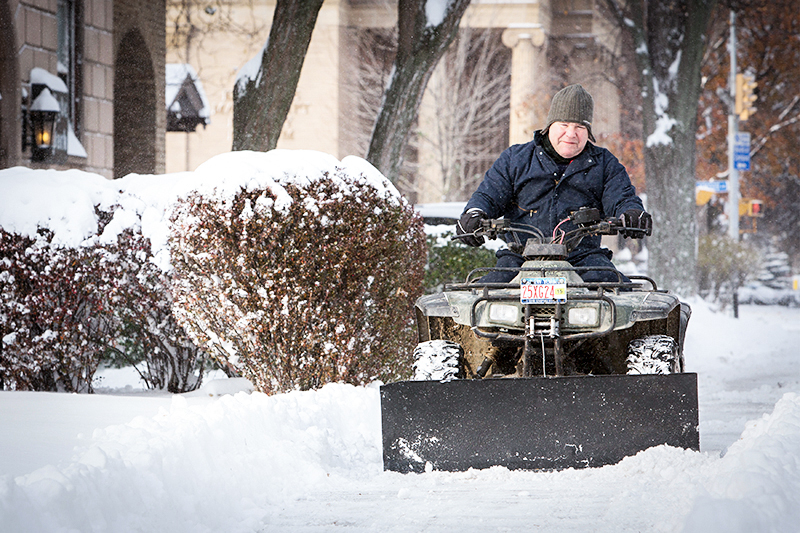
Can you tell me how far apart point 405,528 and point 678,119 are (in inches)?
650

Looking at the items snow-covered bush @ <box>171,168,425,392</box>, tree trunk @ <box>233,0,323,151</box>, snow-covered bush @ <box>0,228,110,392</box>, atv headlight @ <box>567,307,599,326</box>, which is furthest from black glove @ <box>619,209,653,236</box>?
tree trunk @ <box>233,0,323,151</box>

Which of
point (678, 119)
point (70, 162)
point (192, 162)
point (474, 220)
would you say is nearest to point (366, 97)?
point (192, 162)

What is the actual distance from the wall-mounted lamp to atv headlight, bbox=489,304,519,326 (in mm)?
11121

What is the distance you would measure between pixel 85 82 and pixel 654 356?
1381 centimetres

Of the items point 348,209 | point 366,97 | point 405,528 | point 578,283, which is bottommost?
point 405,528

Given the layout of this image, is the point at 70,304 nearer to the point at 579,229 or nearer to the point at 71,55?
the point at 579,229

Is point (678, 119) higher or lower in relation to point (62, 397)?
higher

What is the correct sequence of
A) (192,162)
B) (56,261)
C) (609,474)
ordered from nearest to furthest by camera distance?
(609,474), (56,261), (192,162)

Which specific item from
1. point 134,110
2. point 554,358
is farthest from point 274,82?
point 134,110

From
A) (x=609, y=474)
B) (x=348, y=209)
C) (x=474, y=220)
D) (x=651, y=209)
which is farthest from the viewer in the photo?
(x=651, y=209)

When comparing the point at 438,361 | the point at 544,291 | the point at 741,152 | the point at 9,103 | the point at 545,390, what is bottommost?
the point at 545,390

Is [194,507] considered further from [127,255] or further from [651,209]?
[651,209]

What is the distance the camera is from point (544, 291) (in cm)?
530

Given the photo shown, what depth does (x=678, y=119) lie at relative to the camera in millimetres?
19609
